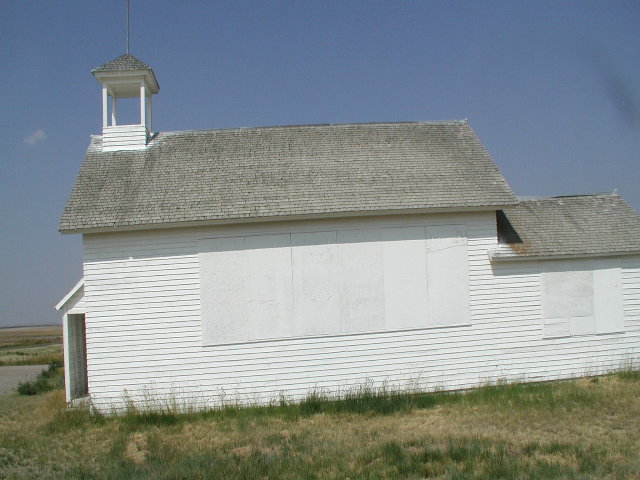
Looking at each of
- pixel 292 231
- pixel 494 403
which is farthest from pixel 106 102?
pixel 494 403

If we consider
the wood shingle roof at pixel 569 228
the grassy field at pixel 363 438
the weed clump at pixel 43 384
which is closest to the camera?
the grassy field at pixel 363 438

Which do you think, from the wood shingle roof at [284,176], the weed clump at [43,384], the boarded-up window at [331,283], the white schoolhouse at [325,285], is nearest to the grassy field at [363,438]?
the white schoolhouse at [325,285]

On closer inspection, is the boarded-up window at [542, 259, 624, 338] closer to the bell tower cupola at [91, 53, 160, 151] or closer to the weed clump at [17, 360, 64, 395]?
the bell tower cupola at [91, 53, 160, 151]

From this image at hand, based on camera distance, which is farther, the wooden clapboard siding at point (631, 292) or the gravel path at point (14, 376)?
the gravel path at point (14, 376)

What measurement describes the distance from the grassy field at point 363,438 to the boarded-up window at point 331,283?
1.69 metres

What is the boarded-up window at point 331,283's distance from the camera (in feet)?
46.3

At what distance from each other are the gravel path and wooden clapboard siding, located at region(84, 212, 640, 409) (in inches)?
315

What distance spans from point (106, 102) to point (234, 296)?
7318 mm

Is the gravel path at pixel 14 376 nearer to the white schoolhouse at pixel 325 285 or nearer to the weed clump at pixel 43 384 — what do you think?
the weed clump at pixel 43 384

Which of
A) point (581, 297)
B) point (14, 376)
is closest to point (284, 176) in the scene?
point (581, 297)

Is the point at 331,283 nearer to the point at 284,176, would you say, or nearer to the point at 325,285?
the point at 325,285

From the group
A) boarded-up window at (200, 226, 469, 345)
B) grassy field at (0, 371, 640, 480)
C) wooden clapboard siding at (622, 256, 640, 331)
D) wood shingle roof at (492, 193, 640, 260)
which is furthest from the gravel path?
wooden clapboard siding at (622, 256, 640, 331)

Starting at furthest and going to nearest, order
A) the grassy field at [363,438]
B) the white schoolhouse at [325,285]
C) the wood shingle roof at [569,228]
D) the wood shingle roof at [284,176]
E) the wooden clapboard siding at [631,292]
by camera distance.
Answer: the wooden clapboard siding at [631,292], the wood shingle roof at [569,228], the wood shingle roof at [284,176], the white schoolhouse at [325,285], the grassy field at [363,438]

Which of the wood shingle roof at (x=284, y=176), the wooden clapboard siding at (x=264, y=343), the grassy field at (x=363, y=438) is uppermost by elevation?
the wood shingle roof at (x=284, y=176)
